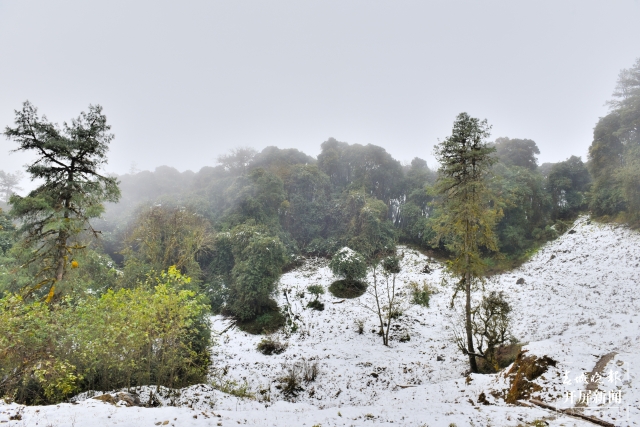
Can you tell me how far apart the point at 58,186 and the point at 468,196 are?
1668cm

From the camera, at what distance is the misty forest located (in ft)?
24.5

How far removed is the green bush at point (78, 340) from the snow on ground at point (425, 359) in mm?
825

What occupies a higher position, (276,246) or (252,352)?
(276,246)

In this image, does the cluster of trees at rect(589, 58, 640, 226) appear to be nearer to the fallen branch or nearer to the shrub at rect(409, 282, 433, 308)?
the shrub at rect(409, 282, 433, 308)

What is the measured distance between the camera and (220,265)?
22641 mm

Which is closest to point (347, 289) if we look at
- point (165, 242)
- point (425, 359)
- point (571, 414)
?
point (425, 359)

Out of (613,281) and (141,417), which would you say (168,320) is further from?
(613,281)

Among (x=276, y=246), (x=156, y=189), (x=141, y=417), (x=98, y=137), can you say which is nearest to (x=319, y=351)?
(x=276, y=246)

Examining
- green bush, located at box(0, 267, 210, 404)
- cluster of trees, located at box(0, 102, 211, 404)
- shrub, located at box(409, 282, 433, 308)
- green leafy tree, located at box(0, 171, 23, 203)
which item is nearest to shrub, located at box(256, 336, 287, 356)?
cluster of trees, located at box(0, 102, 211, 404)

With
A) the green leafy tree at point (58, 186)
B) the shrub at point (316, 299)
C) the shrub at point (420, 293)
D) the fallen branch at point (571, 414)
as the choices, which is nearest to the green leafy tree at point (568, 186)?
the shrub at point (420, 293)

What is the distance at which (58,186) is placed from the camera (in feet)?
31.1

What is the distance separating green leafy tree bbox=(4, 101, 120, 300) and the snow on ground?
530 cm

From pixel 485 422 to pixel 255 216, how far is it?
23.5 metres

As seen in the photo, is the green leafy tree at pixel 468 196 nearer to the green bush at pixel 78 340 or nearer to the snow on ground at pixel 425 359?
the snow on ground at pixel 425 359
